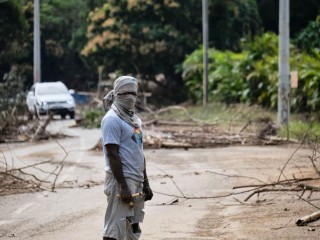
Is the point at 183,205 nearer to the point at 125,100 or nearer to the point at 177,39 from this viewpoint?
the point at 125,100

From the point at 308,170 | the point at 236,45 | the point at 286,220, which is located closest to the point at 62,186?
the point at 308,170

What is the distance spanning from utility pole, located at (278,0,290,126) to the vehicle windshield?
16143mm

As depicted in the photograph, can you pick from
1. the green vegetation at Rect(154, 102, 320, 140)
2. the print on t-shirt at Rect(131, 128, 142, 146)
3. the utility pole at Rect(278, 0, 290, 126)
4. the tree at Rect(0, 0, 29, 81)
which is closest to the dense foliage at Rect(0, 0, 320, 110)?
the tree at Rect(0, 0, 29, 81)

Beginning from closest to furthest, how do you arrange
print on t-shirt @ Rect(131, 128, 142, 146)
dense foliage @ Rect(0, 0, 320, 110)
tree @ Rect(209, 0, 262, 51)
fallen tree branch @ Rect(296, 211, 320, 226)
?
1. print on t-shirt @ Rect(131, 128, 142, 146)
2. fallen tree branch @ Rect(296, 211, 320, 226)
3. dense foliage @ Rect(0, 0, 320, 110)
4. tree @ Rect(209, 0, 262, 51)

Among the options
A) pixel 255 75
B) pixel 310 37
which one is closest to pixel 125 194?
pixel 255 75

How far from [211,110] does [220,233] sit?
27.5m

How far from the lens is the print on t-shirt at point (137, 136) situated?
24.0 feet

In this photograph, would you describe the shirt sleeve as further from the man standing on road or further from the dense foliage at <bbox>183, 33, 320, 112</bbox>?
the dense foliage at <bbox>183, 33, 320, 112</bbox>

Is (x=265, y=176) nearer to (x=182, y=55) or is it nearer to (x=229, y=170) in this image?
(x=229, y=170)

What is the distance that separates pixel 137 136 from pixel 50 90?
31719mm

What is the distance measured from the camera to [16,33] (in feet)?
174

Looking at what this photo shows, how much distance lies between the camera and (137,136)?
736 cm

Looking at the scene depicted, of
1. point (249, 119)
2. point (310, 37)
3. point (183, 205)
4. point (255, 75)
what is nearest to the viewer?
point (183, 205)

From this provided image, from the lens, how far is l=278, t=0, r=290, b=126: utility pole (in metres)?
24.4
